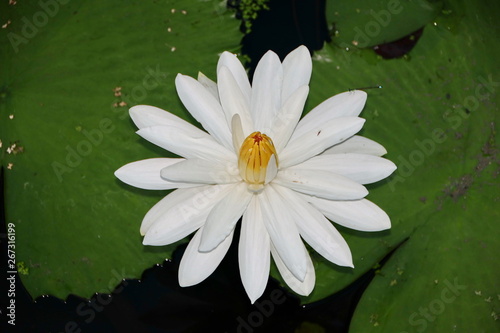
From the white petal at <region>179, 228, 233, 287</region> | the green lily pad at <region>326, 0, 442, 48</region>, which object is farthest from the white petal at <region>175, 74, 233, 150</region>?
the green lily pad at <region>326, 0, 442, 48</region>

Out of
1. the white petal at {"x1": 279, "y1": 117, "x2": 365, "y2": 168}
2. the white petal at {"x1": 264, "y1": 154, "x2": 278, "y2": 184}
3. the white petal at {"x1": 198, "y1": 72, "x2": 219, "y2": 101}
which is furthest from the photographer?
the white petal at {"x1": 198, "y1": 72, "x2": 219, "y2": 101}

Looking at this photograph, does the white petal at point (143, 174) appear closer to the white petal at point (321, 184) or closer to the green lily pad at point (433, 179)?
the white petal at point (321, 184)

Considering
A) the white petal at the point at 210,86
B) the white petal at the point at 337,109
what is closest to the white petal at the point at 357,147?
the white petal at the point at 337,109

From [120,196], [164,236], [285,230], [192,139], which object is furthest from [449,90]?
[120,196]

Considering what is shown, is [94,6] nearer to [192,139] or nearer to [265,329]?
[192,139]

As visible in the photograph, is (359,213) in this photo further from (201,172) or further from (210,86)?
(210,86)

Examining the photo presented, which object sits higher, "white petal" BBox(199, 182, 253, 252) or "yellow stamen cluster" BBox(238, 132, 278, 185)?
"yellow stamen cluster" BBox(238, 132, 278, 185)

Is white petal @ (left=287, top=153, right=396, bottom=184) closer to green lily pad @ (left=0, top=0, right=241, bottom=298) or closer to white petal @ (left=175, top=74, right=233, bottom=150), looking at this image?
white petal @ (left=175, top=74, right=233, bottom=150)
